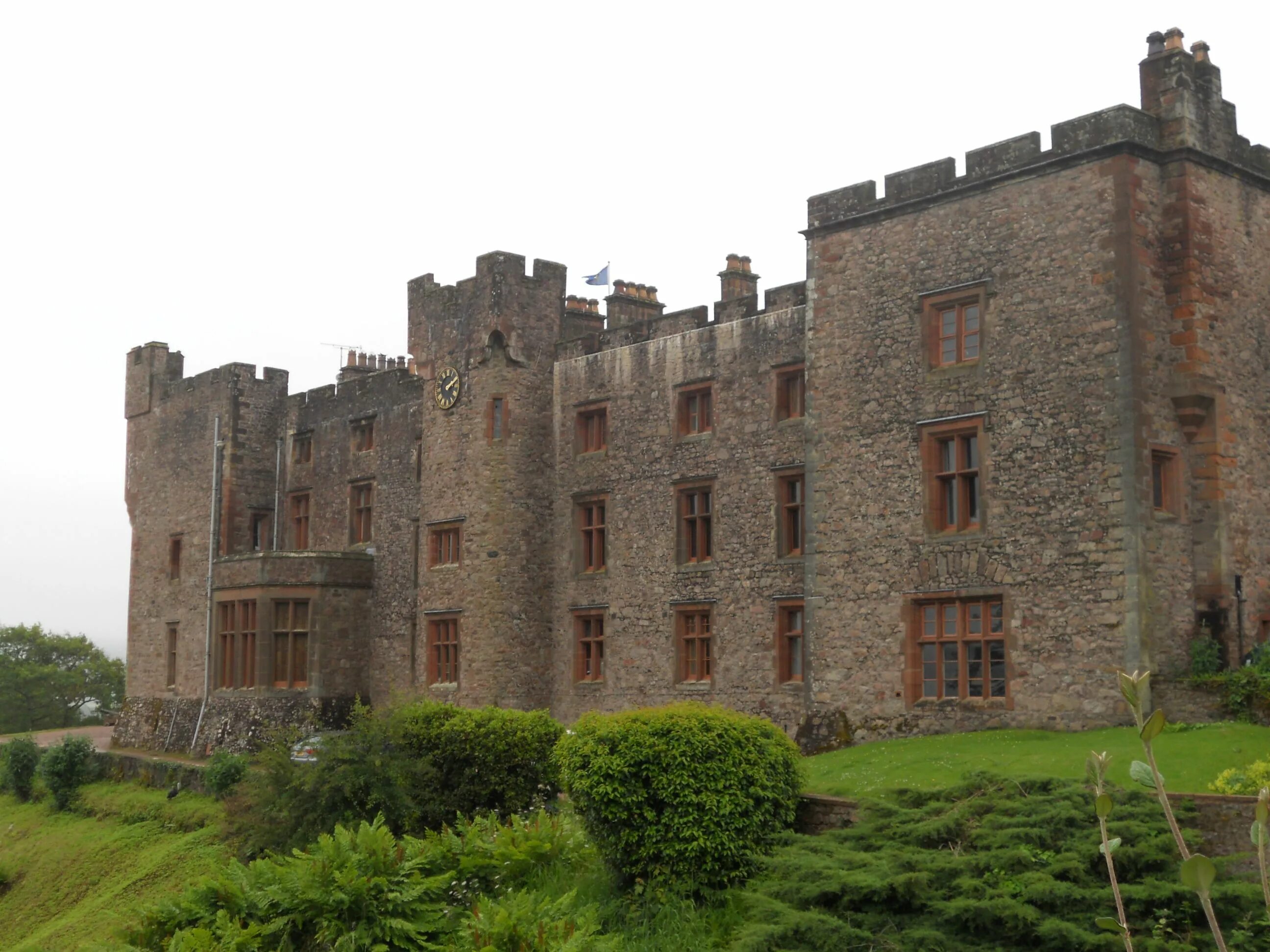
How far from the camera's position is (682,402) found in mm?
28438

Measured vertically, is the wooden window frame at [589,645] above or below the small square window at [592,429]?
below

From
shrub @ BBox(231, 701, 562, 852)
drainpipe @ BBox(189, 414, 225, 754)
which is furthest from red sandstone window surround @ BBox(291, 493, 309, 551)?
shrub @ BBox(231, 701, 562, 852)

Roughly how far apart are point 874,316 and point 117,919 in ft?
53.1

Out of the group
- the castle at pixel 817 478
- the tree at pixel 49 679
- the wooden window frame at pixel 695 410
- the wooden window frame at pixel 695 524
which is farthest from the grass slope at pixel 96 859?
the tree at pixel 49 679

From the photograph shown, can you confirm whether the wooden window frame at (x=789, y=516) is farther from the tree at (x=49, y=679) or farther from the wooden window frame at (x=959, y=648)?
the tree at (x=49, y=679)

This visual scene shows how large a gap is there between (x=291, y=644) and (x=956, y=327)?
19.0m


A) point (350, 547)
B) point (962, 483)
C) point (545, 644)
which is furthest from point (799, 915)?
point (350, 547)

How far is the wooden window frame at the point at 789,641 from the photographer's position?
84.3ft

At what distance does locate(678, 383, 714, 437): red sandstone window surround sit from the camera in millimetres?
27891

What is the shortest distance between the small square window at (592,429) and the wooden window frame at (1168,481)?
12.2 m

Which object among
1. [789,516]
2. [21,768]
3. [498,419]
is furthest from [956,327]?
[21,768]

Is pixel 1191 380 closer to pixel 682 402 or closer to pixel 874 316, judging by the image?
pixel 874 316

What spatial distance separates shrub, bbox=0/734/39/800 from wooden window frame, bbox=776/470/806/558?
2177 centimetres

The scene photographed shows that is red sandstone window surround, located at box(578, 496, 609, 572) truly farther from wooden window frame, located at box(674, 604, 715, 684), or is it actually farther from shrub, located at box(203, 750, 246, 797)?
shrub, located at box(203, 750, 246, 797)
